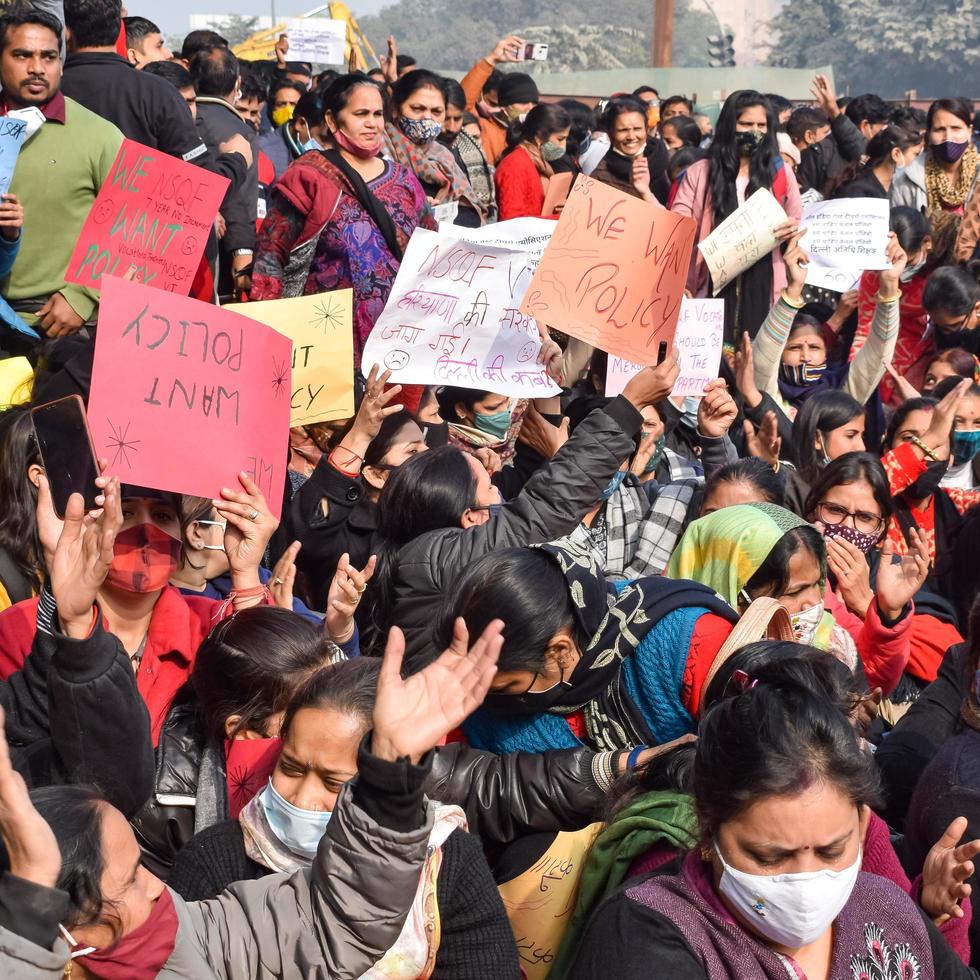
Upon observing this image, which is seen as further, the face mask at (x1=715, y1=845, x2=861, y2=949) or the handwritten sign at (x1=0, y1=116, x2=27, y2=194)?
the handwritten sign at (x1=0, y1=116, x2=27, y2=194)

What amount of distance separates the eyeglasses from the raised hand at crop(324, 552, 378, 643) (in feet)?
6.16

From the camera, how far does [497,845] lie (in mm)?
2881

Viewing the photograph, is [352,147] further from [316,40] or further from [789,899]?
[316,40]

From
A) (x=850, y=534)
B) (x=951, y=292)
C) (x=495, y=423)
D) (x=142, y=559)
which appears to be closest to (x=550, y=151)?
(x=951, y=292)

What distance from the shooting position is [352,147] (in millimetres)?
5648

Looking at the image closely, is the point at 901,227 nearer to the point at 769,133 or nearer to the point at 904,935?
the point at 769,133

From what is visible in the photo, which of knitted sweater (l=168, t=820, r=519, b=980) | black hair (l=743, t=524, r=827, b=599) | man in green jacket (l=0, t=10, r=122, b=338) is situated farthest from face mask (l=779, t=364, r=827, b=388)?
knitted sweater (l=168, t=820, r=519, b=980)

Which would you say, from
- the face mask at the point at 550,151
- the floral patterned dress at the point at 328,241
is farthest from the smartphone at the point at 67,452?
the face mask at the point at 550,151

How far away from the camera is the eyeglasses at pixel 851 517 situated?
4.75 meters

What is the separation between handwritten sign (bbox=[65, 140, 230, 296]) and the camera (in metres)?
4.52

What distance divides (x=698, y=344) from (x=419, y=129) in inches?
73.5

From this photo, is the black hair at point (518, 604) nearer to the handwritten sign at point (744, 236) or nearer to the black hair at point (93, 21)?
the black hair at point (93, 21)

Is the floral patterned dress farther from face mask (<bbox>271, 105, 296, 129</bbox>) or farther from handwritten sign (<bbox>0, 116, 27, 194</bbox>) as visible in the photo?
face mask (<bbox>271, 105, 296, 129</bbox>)

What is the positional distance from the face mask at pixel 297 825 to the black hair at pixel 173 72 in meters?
5.80
